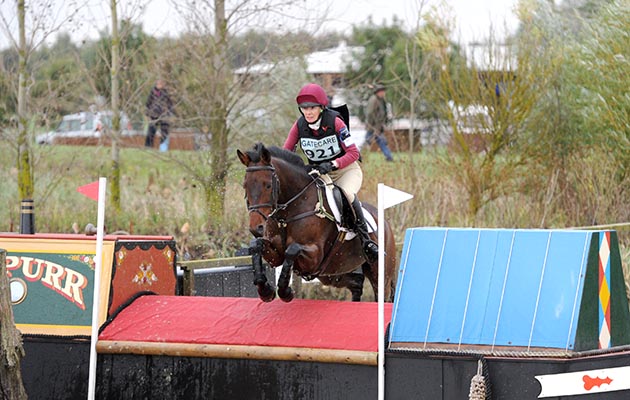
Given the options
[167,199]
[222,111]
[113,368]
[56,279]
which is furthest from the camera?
[167,199]

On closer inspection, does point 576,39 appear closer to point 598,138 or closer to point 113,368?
point 598,138

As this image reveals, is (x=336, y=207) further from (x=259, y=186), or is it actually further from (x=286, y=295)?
(x=286, y=295)

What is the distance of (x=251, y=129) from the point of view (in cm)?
1438

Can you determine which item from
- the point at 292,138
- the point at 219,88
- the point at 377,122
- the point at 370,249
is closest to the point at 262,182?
the point at 292,138

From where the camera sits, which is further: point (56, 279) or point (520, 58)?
point (520, 58)

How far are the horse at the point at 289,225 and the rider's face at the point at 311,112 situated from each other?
0.34 m

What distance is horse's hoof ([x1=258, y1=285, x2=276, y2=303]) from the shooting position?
6977 mm

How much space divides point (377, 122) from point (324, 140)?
345 inches

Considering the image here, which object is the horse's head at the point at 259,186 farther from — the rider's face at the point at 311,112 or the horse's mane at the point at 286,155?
the rider's face at the point at 311,112

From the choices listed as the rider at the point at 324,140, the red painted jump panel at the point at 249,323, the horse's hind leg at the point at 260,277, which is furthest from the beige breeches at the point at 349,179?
the red painted jump panel at the point at 249,323

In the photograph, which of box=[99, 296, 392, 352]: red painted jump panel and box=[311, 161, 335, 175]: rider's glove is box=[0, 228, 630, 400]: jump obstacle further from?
box=[311, 161, 335, 175]: rider's glove

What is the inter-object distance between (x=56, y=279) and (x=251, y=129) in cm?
758

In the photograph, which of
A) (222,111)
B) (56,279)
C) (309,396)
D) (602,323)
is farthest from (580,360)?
(222,111)

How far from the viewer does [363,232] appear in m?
8.33
